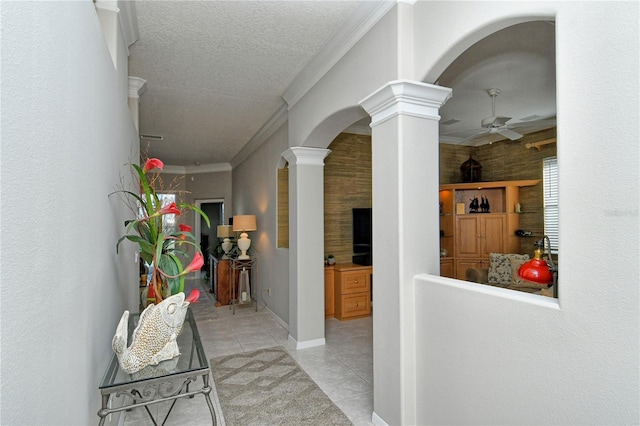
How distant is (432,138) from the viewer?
236 centimetres

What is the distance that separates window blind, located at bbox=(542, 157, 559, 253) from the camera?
17.5 feet

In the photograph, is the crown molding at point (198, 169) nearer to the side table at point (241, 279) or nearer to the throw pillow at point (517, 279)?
the side table at point (241, 279)

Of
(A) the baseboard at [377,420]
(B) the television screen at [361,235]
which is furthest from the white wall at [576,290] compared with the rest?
(B) the television screen at [361,235]

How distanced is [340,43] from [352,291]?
11.8ft

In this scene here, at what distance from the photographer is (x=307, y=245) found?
4.07 meters

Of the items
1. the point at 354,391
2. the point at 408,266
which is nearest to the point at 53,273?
the point at 408,266

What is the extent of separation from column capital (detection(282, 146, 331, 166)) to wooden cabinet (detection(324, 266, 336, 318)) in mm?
1992

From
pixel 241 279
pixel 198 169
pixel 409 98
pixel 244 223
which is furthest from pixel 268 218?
pixel 198 169

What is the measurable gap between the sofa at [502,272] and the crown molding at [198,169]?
6282mm

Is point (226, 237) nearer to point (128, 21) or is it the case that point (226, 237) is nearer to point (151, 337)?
Result: point (128, 21)

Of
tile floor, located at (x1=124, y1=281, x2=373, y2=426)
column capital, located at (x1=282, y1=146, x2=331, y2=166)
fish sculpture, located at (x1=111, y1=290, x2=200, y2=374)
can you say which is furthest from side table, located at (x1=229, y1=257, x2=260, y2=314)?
fish sculpture, located at (x1=111, y1=290, x2=200, y2=374)

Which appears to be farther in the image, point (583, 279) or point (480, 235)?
point (480, 235)

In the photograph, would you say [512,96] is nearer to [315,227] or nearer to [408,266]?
[315,227]

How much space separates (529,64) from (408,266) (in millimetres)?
2577
